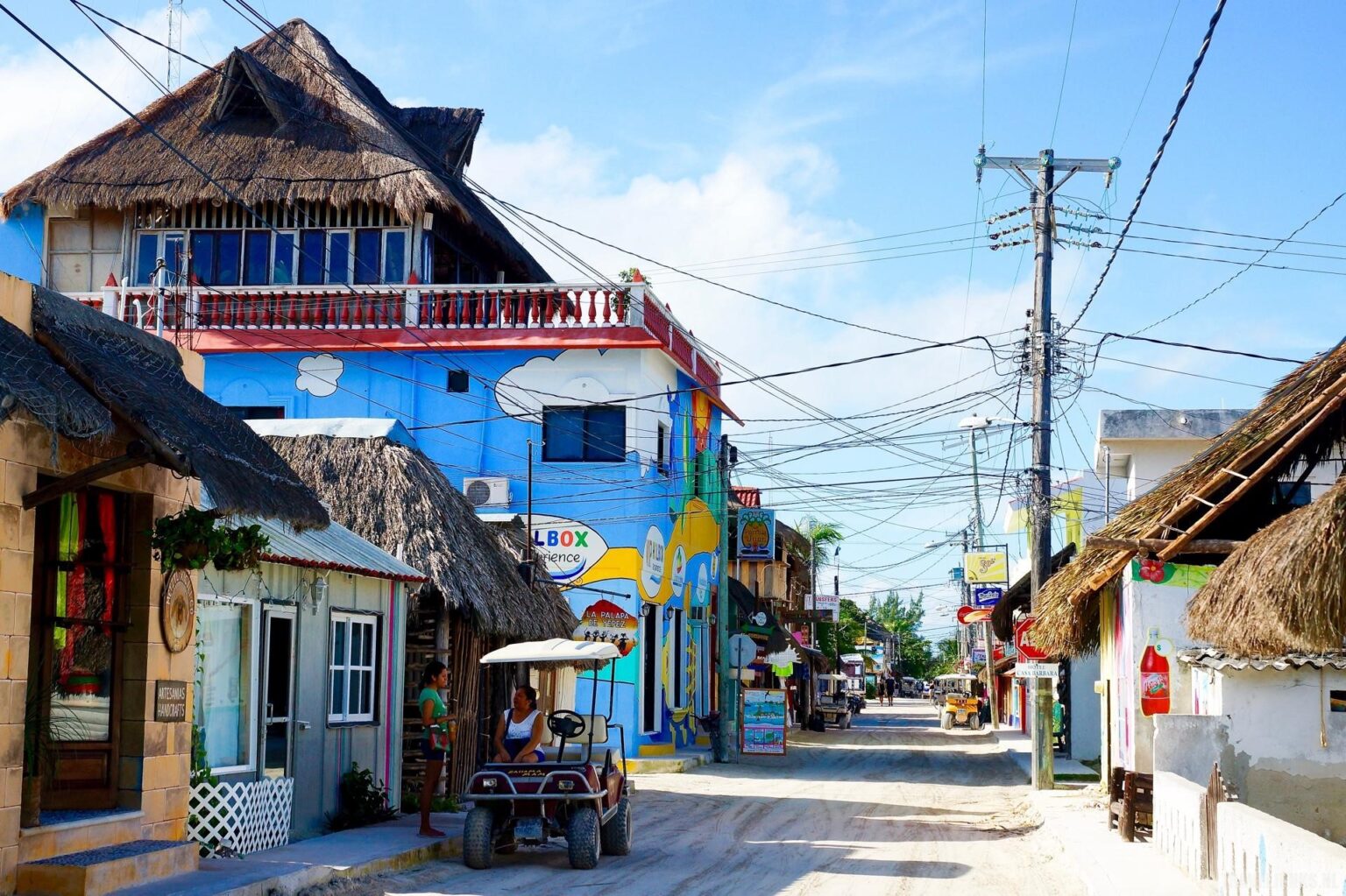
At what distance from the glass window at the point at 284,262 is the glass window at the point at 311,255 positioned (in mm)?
181

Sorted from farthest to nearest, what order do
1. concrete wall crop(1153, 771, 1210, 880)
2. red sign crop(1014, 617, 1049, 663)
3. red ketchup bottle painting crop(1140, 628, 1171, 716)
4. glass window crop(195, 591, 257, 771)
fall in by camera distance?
red sign crop(1014, 617, 1049, 663) < red ketchup bottle painting crop(1140, 628, 1171, 716) < glass window crop(195, 591, 257, 771) < concrete wall crop(1153, 771, 1210, 880)

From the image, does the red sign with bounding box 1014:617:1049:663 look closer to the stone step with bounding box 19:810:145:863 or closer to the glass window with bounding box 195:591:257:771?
the glass window with bounding box 195:591:257:771

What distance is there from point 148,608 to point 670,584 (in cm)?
2081

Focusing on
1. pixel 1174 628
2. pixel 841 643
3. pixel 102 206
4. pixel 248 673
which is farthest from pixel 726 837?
pixel 841 643

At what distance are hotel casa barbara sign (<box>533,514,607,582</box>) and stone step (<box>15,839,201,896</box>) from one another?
18180 mm

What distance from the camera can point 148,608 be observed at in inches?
436

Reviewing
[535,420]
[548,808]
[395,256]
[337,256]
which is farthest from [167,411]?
[337,256]

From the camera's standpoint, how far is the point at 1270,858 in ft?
28.1

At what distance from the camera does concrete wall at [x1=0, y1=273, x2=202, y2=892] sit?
364 inches

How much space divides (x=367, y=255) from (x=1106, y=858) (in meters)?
20.1

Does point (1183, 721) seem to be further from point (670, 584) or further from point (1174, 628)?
point (670, 584)

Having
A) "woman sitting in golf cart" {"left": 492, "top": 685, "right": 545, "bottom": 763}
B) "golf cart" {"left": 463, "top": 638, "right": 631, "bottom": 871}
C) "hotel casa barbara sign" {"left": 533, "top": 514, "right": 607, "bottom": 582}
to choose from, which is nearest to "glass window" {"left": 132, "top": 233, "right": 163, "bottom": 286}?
"hotel casa barbara sign" {"left": 533, "top": 514, "right": 607, "bottom": 582}

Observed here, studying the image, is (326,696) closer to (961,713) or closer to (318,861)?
(318,861)

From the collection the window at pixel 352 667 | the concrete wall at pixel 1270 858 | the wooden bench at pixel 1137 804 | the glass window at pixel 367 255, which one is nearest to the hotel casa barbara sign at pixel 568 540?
the glass window at pixel 367 255
